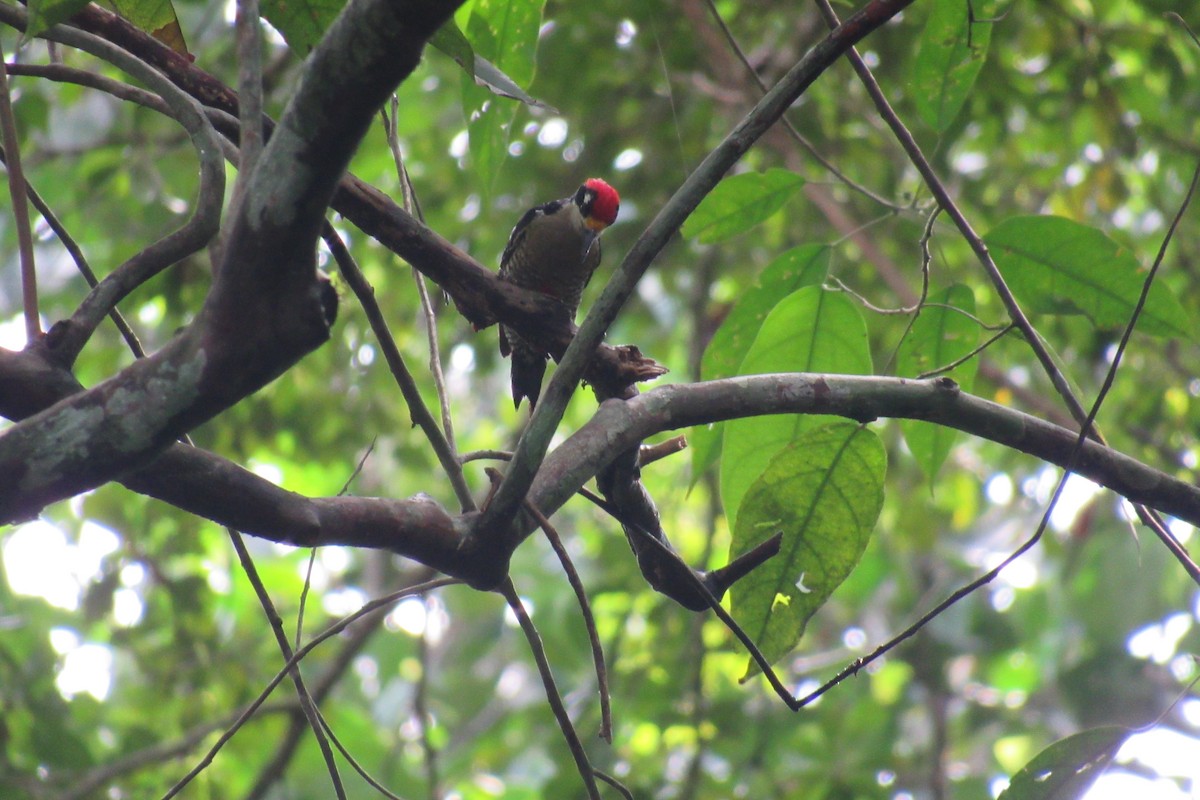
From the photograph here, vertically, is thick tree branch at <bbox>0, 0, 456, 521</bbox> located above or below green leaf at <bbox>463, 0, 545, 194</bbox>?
below

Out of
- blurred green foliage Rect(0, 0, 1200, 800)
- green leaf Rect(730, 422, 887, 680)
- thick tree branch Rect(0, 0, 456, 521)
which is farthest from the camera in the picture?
blurred green foliage Rect(0, 0, 1200, 800)

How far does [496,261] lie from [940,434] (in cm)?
319

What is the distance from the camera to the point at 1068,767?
1632 mm

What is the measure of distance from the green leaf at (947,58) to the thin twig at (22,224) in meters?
1.43

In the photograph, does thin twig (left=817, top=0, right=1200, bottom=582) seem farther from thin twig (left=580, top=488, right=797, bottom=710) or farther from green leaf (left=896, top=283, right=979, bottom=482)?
thin twig (left=580, top=488, right=797, bottom=710)

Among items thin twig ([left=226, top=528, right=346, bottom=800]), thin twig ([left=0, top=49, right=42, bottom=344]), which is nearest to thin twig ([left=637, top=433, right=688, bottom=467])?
thin twig ([left=226, top=528, right=346, bottom=800])

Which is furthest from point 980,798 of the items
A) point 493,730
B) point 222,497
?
point 222,497

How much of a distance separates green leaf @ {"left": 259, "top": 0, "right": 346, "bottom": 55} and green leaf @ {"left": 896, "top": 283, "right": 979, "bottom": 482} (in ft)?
3.56

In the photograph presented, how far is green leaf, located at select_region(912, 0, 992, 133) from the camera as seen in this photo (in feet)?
6.11

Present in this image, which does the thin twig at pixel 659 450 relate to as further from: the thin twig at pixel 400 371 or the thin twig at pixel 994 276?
the thin twig at pixel 994 276

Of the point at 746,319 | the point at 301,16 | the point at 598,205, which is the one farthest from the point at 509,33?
the point at 598,205

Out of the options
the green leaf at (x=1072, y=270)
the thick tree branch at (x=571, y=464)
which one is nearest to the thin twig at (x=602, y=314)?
the thick tree branch at (x=571, y=464)

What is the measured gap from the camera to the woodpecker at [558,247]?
3461 millimetres

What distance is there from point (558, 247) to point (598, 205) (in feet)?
0.63
